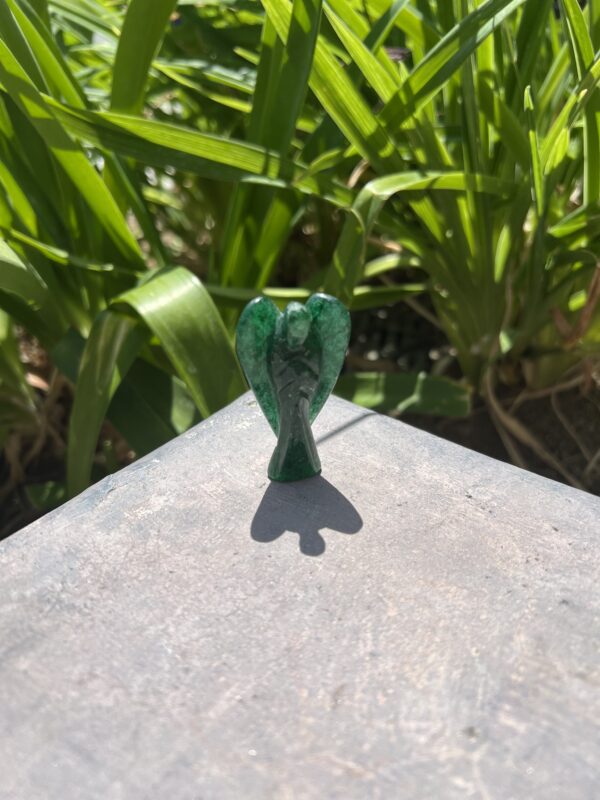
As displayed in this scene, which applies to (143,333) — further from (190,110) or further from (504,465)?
(190,110)

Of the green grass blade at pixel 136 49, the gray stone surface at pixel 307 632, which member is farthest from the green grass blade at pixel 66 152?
the gray stone surface at pixel 307 632

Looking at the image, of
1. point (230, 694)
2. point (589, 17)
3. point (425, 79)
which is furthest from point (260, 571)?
point (589, 17)

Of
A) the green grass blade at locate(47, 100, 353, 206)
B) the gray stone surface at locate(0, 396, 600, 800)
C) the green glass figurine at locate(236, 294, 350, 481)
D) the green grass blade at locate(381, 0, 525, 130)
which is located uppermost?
the green grass blade at locate(381, 0, 525, 130)

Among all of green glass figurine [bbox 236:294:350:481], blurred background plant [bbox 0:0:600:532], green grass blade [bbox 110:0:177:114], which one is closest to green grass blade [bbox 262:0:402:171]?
blurred background plant [bbox 0:0:600:532]

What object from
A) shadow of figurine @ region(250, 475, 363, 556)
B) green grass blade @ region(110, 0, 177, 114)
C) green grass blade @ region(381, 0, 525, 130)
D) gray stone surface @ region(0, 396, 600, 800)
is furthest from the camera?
green grass blade @ region(110, 0, 177, 114)

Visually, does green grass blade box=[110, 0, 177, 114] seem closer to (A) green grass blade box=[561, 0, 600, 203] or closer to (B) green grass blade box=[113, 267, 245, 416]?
(B) green grass blade box=[113, 267, 245, 416]

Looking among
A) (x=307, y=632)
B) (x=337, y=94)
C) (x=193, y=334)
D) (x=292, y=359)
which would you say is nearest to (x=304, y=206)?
(x=337, y=94)
